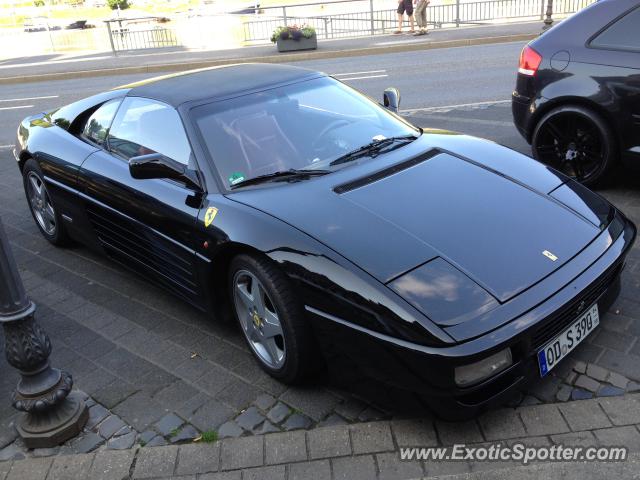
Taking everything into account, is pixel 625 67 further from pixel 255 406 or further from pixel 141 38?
pixel 141 38

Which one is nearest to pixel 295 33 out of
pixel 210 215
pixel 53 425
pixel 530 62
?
pixel 530 62

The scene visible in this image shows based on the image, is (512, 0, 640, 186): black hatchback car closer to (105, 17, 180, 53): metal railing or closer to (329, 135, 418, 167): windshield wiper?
(329, 135, 418, 167): windshield wiper

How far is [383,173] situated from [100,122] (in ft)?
7.55

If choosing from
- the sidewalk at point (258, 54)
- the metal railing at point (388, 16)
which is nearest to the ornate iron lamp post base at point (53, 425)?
the sidewalk at point (258, 54)

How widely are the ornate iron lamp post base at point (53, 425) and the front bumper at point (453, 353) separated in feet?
4.14

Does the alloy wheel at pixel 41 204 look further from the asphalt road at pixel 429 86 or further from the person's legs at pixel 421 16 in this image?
the person's legs at pixel 421 16

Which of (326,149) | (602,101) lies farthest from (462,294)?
(602,101)

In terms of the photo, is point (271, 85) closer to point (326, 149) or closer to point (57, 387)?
point (326, 149)

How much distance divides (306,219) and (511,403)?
4.20 feet

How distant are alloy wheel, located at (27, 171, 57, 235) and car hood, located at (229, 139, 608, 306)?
8.42 ft

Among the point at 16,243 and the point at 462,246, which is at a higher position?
the point at 462,246

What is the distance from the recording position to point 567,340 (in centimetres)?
280

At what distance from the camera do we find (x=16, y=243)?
18.0 ft

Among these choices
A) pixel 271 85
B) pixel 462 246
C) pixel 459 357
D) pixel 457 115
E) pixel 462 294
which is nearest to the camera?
pixel 459 357
